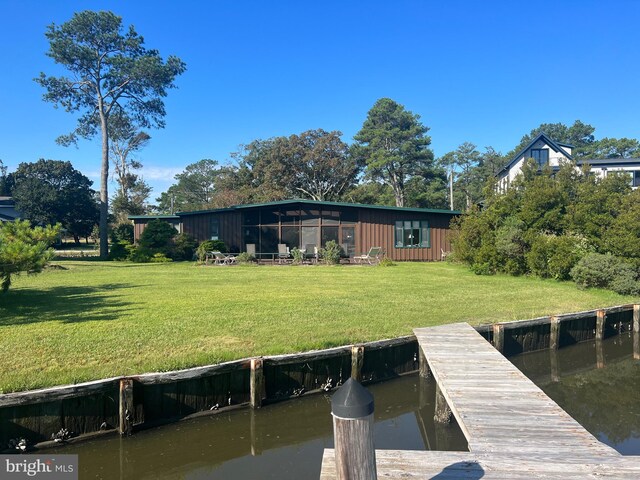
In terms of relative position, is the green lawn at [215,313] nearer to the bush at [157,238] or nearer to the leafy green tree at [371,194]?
the bush at [157,238]

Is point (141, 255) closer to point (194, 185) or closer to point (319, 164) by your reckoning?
point (319, 164)

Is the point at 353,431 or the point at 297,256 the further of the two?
the point at 297,256

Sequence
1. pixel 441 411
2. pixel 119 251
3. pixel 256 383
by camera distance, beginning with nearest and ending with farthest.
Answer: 1. pixel 256 383
2. pixel 441 411
3. pixel 119 251

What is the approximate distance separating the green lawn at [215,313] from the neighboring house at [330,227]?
7.96m

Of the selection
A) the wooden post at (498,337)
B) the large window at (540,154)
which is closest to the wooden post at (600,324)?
the wooden post at (498,337)

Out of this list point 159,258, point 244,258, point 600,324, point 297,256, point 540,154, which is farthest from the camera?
point 540,154

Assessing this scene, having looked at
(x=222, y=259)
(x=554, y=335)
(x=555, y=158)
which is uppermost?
(x=555, y=158)

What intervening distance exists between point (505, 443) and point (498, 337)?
474 centimetres

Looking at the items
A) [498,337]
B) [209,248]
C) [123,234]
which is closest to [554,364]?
[498,337]

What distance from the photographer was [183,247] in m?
24.8

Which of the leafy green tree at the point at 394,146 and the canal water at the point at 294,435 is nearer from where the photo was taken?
the canal water at the point at 294,435

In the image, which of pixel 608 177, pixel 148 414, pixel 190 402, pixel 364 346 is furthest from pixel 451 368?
pixel 608 177

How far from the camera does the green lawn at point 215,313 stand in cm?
609

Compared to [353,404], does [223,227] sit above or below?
above
